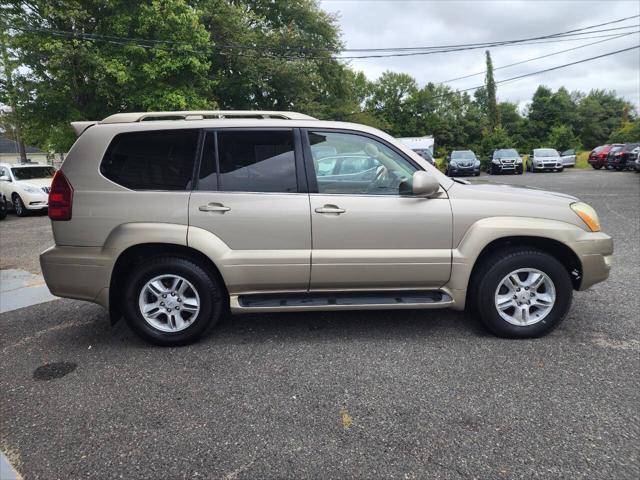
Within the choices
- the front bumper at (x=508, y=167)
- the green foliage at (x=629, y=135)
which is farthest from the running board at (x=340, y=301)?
the green foliage at (x=629, y=135)

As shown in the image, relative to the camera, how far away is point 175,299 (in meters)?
3.47

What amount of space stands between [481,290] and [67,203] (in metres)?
3.33

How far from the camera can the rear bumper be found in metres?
3.39

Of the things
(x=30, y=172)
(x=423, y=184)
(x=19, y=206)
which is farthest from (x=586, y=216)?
(x=30, y=172)

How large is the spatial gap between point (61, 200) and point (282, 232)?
1.74 meters

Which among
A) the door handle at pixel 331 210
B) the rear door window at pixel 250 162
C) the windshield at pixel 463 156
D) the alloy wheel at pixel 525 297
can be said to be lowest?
the alloy wheel at pixel 525 297

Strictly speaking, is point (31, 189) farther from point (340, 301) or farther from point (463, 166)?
point (463, 166)

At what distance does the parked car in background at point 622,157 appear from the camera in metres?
24.9

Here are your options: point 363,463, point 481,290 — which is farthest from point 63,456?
point 481,290

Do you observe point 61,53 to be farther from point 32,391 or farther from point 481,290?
point 481,290

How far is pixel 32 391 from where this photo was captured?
2.96 meters

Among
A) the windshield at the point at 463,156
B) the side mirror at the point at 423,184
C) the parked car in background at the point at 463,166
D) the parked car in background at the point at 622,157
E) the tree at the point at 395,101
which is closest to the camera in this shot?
the side mirror at the point at 423,184

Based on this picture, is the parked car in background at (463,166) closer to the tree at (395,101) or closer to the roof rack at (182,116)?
the roof rack at (182,116)

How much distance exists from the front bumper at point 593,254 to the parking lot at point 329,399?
0.50m
